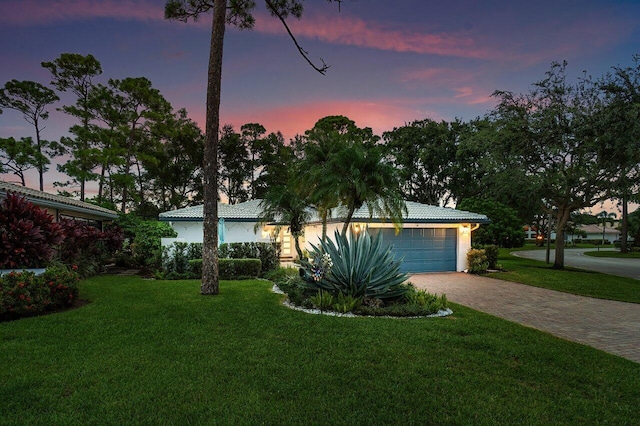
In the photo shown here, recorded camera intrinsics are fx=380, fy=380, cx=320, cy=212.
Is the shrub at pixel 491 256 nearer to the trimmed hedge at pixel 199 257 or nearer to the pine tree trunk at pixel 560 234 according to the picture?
the pine tree trunk at pixel 560 234

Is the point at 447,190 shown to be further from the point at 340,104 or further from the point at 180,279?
the point at 180,279

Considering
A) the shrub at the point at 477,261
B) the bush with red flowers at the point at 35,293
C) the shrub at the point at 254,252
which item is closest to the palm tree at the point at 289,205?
the shrub at the point at 254,252

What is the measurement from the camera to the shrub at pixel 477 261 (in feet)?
57.7

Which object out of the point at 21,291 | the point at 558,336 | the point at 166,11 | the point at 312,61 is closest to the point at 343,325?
the point at 558,336

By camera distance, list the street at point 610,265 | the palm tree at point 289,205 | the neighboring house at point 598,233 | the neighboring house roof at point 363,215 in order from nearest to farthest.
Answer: the palm tree at point 289,205
the neighboring house roof at point 363,215
the street at point 610,265
the neighboring house at point 598,233

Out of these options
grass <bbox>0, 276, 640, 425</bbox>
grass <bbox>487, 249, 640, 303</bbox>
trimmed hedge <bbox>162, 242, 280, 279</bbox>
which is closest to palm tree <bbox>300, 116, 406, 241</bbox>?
trimmed hedge <bbox>162, 242, 280, 279</bbox>

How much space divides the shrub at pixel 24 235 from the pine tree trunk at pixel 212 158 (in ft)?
12.8

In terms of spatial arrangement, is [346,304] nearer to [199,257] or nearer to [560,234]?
[199,257]

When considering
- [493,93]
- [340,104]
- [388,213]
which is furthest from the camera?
[493,93]

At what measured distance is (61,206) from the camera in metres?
14.3

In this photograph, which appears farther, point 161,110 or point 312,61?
point 161,110

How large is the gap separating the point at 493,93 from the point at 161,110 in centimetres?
2430

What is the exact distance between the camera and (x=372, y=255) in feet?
28.5

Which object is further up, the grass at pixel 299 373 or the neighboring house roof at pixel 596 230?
the neighboring house roof at pixel 596 230
